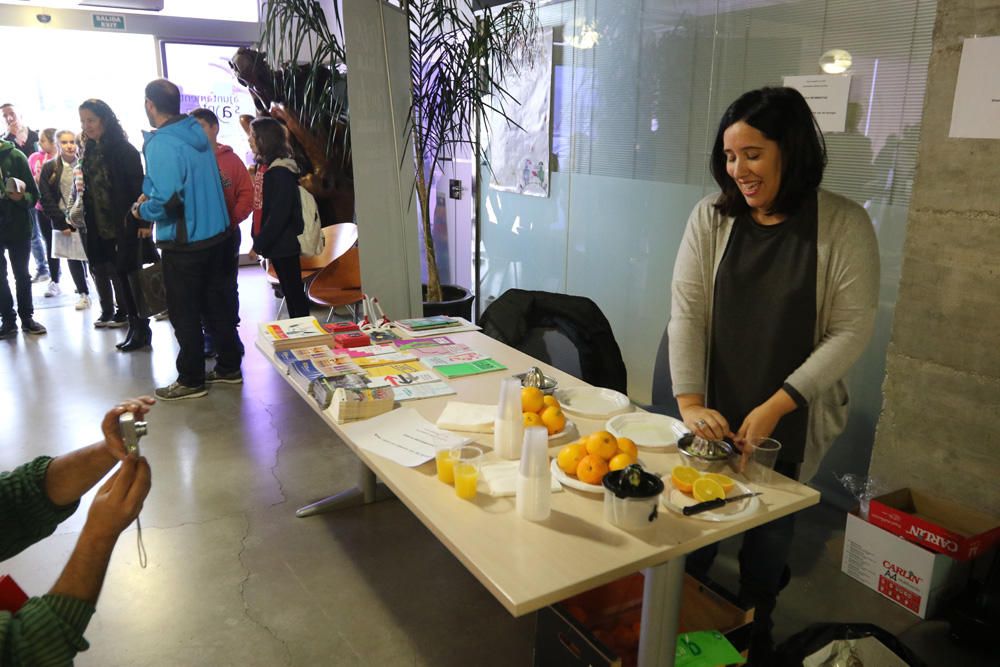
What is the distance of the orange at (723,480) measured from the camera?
1.64m

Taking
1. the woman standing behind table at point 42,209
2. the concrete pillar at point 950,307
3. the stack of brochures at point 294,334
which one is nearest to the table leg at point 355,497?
the stack of brochures at point 294,334

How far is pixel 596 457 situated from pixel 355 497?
1753 mm

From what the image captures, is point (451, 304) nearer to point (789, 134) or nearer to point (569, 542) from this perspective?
point (789, 134)

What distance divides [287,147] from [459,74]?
116 centimetres

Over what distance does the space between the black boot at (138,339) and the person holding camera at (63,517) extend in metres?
4.05

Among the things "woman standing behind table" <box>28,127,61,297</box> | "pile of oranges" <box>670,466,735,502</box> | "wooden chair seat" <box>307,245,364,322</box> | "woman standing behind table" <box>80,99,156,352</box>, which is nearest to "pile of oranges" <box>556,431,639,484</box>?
"pile of oranges" <box>670,466,735,502</box>

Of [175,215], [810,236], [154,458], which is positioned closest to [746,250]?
[810,236]

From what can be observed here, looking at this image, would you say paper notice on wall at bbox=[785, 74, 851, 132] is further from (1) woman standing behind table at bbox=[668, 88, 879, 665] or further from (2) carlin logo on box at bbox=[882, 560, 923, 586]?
(2) carlin logo on box at bbox=[882, 560, 923, 586]

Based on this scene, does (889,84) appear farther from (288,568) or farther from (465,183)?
(465,183)

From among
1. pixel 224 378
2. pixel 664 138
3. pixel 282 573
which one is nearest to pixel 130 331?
pixel 224 378

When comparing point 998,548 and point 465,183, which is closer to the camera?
point 998,548

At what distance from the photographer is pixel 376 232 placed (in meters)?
3.73

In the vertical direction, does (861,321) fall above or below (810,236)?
below

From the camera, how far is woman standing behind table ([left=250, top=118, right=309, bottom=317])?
176 inches
